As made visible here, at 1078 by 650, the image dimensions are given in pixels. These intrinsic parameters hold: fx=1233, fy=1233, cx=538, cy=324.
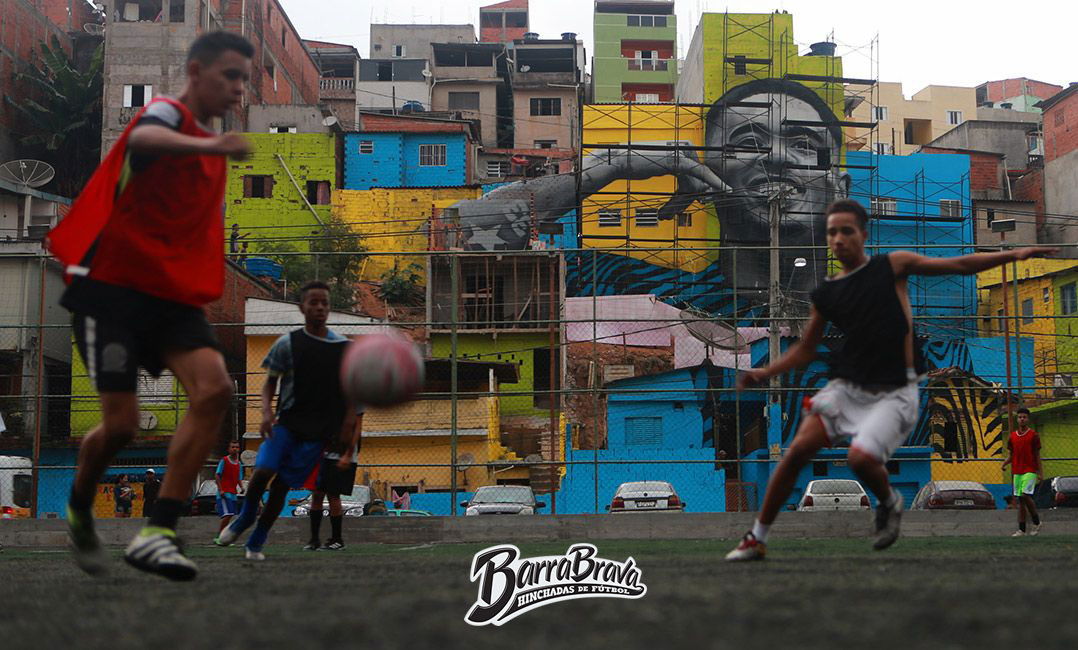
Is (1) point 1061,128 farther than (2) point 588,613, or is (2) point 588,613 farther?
(1) point 1061,128

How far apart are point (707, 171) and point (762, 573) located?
150ft

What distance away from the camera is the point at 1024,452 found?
50.8ft

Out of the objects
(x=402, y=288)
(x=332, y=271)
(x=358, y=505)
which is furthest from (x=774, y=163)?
(x=358, y=505)

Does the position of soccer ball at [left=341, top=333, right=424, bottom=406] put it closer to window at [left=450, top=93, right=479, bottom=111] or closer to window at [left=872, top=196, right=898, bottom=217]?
window at [left=872, top=196, right=898, bottom=217]

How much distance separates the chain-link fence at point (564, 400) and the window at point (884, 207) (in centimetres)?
1229

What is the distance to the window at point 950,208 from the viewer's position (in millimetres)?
54344

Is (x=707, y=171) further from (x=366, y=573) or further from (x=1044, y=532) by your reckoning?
(x=366, y=573)

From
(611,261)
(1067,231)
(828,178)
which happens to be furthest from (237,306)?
(1067,231)

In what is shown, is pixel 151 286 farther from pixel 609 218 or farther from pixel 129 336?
pixel 609 218

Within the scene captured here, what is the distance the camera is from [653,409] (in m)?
29.0

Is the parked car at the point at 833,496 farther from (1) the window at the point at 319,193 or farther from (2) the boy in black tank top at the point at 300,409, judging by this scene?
(1) the window at the point at 319,193

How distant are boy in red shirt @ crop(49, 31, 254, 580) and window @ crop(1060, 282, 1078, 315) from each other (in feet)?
133

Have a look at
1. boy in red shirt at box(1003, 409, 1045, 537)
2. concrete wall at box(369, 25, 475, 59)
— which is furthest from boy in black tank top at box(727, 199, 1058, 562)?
concrete wall at box(369, 25, 475, 59)

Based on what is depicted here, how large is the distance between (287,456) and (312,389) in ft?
1.64
